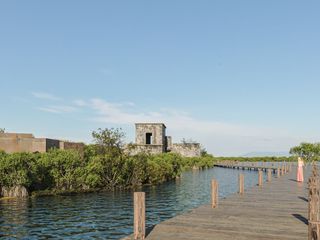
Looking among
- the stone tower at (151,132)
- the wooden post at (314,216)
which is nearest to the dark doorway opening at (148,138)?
the stone tower at (151,132)

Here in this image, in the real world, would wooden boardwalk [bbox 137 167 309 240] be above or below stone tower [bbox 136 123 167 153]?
below

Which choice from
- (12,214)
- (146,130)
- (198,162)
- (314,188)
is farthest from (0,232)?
(198,162)

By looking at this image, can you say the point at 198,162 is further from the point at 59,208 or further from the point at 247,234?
the point at 247,234

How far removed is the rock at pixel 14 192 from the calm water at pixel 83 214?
1.84 metres

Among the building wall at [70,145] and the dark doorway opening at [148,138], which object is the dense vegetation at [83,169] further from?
the dark doorway opening at [148,138]

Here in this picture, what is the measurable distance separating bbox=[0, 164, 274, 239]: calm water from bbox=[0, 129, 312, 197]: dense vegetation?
2.80 metres

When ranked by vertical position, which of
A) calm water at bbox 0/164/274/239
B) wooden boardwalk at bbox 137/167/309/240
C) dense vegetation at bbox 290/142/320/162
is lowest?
calm water at bbox 0/164/274/239

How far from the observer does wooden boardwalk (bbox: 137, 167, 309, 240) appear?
10352 millimetres

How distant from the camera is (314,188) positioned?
27.6ft

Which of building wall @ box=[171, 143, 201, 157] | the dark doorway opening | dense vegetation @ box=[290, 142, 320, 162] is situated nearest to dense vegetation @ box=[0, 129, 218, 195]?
the dark doorway opening

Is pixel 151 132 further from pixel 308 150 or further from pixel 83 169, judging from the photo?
pixel 308 150

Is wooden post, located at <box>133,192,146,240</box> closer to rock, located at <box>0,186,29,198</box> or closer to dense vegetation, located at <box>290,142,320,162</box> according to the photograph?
rock, located at <box>0,186,29,198</box>

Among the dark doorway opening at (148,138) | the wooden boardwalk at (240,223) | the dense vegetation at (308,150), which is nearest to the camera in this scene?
the wooden boardwalk at (240,223)

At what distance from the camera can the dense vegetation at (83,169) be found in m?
31.5
